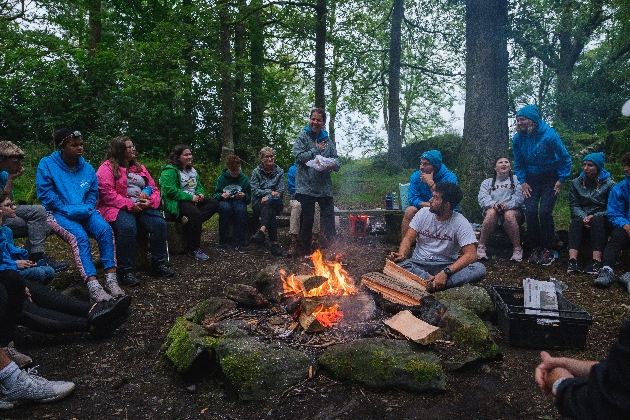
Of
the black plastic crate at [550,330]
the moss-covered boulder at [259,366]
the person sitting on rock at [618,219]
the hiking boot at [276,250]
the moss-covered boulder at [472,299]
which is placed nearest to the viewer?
the moss-covered boulder at [259,366]

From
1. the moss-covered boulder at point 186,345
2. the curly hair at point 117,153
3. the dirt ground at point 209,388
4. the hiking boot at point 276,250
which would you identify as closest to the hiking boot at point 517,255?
the dirt ground at point 209,388

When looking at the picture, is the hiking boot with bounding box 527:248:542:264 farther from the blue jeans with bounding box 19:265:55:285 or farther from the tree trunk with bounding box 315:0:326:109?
the tree trunk with bounding box 315:0:326:109

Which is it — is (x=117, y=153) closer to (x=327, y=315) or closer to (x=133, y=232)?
(x=133, y=232)

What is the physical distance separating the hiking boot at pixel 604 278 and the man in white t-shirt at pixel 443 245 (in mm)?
1639

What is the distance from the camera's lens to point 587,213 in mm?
6008

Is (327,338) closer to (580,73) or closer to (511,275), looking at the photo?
(511,275)

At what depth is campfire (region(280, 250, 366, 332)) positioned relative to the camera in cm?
371

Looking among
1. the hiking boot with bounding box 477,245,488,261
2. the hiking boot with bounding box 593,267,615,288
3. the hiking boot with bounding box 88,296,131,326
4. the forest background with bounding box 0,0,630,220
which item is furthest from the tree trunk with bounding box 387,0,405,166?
the hiking boot with bounding box 88,296,131,326

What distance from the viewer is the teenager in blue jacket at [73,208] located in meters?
4.63

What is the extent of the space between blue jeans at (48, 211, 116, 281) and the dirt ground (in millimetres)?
578

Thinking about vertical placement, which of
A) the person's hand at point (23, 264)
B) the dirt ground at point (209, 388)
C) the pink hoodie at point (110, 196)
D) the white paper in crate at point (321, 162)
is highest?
the white paper in crate at point (321, 162)

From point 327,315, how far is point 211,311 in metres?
1.07

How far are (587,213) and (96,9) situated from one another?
14.6 metres

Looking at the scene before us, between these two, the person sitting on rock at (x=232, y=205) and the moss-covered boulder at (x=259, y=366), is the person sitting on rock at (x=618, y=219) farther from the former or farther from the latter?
the person sitting on rock at (x=232, y=205)
